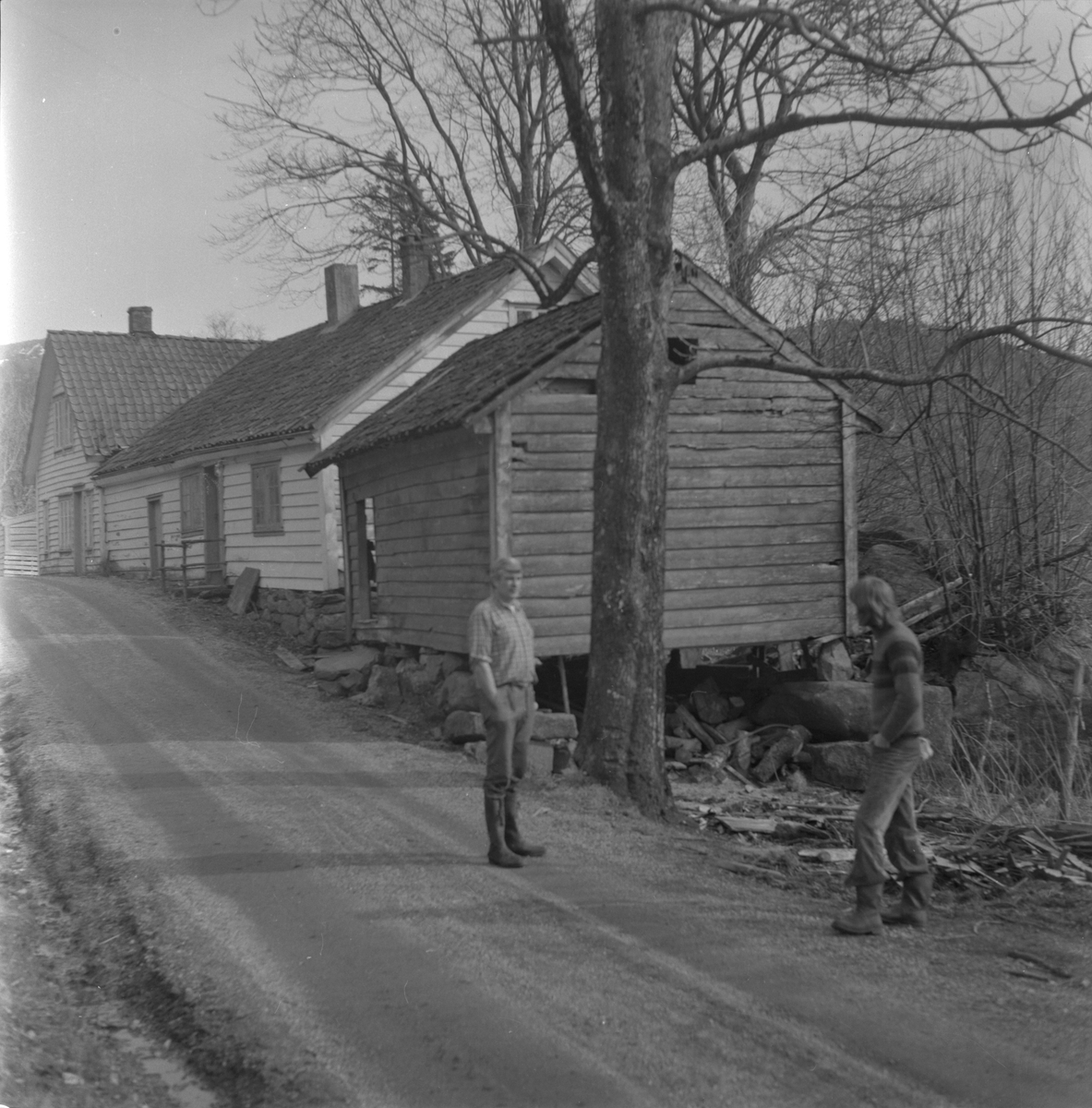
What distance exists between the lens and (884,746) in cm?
645

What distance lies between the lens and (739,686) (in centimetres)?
1728

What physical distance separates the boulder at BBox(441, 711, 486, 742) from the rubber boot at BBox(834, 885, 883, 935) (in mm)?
6599

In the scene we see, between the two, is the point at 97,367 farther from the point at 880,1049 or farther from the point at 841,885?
the point at 880,1049

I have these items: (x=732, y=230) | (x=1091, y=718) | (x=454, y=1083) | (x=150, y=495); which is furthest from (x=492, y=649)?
(x=150, y=495)

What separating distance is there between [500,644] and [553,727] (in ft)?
16.5

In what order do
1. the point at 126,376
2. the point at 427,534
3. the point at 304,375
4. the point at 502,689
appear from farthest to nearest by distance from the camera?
A: the point at 126,376
the point at 304,375
the point at 427,534
the point at 502,689

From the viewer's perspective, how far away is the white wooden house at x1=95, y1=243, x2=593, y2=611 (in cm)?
2017

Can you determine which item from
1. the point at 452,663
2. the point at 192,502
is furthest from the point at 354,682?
the point at 192,502

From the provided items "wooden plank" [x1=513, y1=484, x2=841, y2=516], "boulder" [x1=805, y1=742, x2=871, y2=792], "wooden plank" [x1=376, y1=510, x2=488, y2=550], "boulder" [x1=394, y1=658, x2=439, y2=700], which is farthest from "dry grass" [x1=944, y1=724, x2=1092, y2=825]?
"boulder" [x1=394, y1=658, x2=439, y2=700]

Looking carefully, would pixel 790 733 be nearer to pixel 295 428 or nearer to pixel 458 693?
pixel 458 693

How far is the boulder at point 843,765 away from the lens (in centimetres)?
1496

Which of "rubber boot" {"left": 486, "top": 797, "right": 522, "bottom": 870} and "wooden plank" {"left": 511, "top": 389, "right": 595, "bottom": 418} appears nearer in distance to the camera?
"rubber boot" {"left": 486, "top": 797, "right": 522, "bottom": 870}

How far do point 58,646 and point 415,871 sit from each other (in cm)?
1234

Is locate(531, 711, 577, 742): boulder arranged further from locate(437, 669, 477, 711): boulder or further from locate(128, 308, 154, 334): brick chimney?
locate(128, 308, 154, 334): brick chimney
